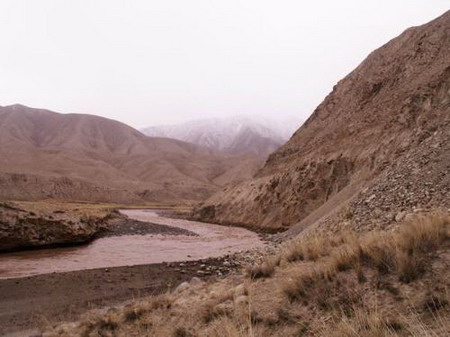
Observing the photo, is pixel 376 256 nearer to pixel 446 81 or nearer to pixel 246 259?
pixel 246 259

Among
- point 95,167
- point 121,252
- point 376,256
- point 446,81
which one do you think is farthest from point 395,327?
point 95,167

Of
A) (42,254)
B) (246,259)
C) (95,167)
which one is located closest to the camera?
(246,259)

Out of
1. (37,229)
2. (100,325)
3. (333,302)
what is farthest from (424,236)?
(37,229)

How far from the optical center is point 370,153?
28.3m

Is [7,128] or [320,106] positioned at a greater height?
[7,128]

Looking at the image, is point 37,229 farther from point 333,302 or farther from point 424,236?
point 424,236

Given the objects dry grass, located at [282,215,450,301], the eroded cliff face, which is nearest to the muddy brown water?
the eroded cliff face

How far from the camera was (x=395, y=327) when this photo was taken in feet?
12.9

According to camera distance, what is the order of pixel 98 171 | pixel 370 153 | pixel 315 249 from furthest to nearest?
pixel 98 171 → pixel 370 153 → pixel 315 249

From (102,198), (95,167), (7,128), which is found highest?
(7,128)

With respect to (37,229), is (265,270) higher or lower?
higher

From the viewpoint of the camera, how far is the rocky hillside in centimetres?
1373

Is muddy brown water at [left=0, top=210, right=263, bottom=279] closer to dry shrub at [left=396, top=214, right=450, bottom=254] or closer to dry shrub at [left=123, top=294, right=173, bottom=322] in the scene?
dry shrub at [left=123, top=294, right=173, bottom=322]

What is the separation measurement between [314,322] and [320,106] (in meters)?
43.3
